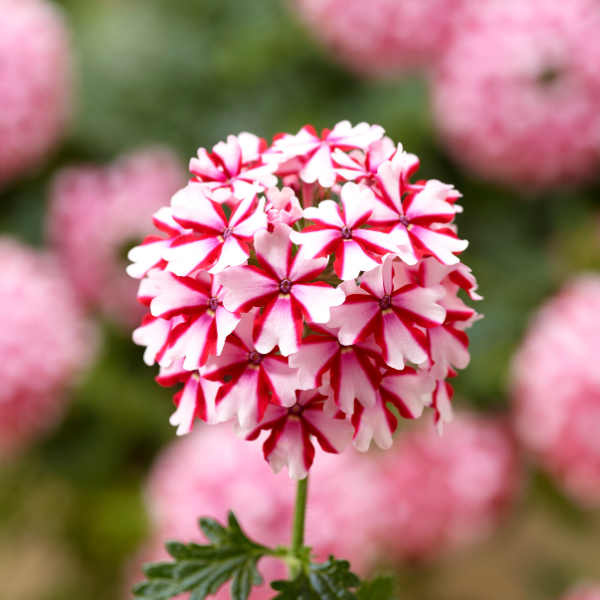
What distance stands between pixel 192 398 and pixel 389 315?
3.9 inches

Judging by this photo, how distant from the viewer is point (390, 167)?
0.98 ft

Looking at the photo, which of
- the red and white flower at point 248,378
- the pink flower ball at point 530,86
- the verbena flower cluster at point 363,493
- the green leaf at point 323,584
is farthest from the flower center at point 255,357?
the pink flower ball at point 530,86

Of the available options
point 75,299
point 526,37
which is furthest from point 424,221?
point 75,299

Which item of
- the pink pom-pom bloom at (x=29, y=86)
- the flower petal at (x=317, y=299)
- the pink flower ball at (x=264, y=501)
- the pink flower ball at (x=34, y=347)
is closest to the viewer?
the flower petal at (x=317, y=299)

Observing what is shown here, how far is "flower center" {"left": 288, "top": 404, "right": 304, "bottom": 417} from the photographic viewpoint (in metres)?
0.30

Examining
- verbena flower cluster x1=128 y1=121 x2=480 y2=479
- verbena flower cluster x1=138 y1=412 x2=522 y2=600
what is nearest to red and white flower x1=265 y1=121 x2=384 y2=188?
verbena flower cluster x1=128 y1=121 x2=480 y2=479

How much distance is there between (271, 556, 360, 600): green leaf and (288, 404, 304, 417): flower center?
Result: 2.9 inches

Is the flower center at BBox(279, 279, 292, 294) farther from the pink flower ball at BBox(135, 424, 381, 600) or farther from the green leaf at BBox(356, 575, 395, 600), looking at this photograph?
the pink flower ball at BBox(135, 424, 381, 600)

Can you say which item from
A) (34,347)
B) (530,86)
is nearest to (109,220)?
(34,347)

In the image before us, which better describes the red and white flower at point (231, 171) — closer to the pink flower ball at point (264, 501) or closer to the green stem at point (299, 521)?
the green stem at point (299, 521)

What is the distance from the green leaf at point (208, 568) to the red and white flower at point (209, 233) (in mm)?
145

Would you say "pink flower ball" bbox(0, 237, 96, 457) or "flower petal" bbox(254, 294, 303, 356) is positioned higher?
"pink flower ball" bbox(0, 237, 96, 457)

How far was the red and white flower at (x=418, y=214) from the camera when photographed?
286 millimetres

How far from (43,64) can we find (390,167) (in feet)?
2.41
